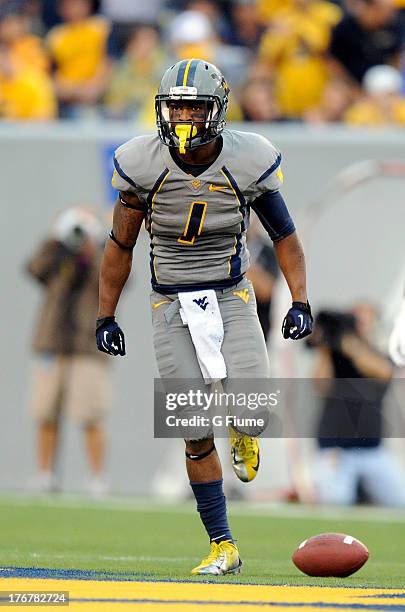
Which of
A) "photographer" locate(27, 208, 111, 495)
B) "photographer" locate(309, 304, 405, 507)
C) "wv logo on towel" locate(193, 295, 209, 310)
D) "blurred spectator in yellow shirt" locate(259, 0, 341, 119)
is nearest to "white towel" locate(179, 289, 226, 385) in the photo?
"wv logo on towel" locate(193, 295, 209, 310)

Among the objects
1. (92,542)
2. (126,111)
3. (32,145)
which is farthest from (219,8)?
(92,542)

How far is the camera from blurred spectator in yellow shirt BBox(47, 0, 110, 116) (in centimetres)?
1366

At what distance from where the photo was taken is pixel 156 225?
20.5ft

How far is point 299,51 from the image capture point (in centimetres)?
1356

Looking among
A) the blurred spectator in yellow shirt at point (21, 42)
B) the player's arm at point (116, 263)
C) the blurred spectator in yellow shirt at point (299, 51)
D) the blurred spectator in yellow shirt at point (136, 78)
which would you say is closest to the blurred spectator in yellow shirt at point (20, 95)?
the blurred spectator in yellow shirt at point (21, 42)

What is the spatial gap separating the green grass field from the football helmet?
177 centimetres

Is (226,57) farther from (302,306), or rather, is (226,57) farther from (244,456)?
(244,456)

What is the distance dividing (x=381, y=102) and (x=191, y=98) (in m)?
6.64

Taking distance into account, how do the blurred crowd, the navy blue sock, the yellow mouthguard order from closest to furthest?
1. the yellow mouthguard
2. the navy blue sock
3. the blurred crowd

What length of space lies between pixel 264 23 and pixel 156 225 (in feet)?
27.2

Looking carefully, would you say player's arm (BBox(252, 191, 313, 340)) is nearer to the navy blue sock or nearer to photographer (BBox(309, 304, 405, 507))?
the navy blue sock

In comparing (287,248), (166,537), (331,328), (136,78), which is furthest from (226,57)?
(287,248)

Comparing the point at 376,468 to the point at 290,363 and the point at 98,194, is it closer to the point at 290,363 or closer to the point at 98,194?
the point at 290,363

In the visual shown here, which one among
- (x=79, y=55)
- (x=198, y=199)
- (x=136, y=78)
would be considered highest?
(x=79, y=55)
